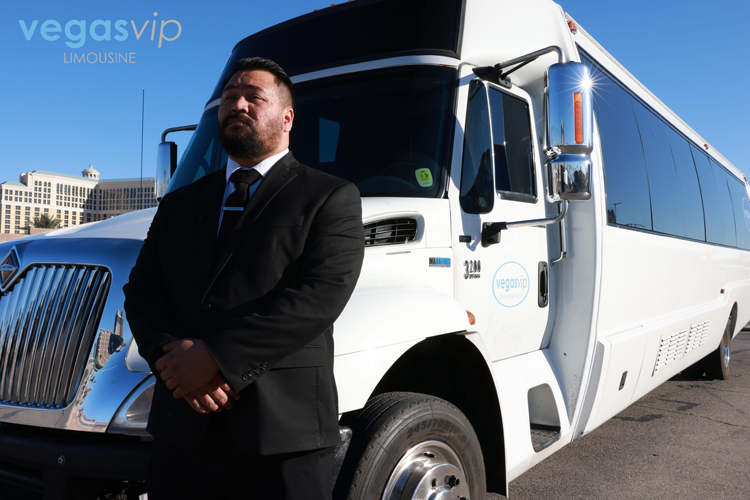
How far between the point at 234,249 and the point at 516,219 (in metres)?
2.18

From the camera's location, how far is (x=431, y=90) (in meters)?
3.36

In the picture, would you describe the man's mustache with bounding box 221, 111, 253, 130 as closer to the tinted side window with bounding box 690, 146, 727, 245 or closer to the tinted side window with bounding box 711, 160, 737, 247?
the tinted side window with bounding box 690, 146, 727, 245

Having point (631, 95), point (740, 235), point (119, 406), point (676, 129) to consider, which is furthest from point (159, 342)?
point (740, 235)

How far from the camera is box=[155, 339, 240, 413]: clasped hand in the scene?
1761 mm

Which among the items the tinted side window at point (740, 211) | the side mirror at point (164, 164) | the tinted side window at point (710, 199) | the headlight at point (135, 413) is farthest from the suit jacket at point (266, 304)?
the tinted side window at point (740, 211)

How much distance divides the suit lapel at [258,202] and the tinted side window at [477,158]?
4.60 ft

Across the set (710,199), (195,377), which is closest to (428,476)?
(195,377)

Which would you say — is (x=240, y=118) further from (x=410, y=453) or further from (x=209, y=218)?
(x=410, y=453)

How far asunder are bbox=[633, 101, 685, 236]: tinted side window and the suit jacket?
444 centimetres

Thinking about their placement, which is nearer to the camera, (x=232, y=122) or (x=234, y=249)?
(x=234, y=249)

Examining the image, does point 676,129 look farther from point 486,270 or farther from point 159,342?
point 159,342

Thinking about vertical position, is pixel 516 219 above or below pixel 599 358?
above

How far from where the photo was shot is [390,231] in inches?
118

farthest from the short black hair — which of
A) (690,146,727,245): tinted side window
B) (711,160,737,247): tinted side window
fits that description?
(711,160,737,247): tinted side window
